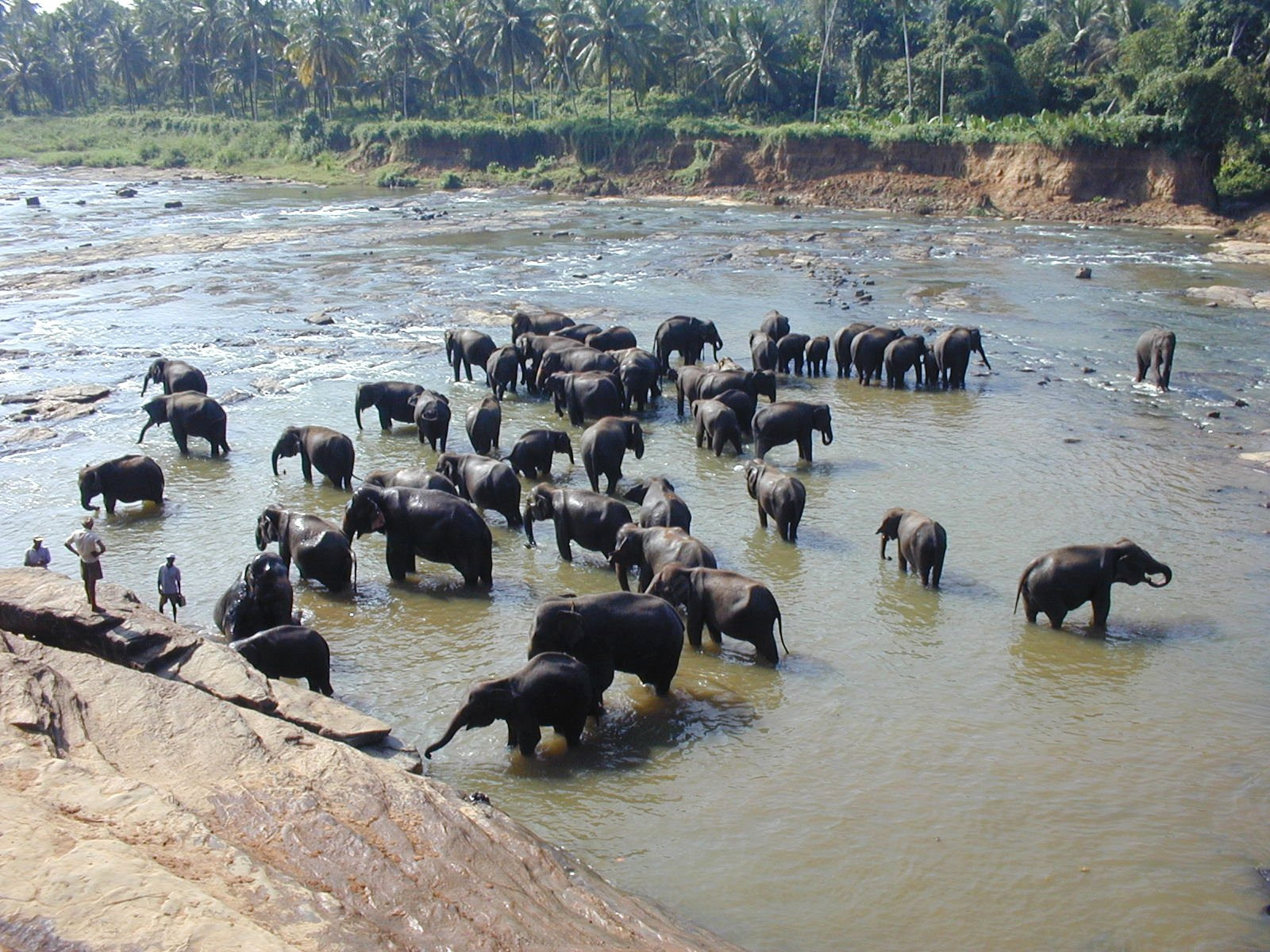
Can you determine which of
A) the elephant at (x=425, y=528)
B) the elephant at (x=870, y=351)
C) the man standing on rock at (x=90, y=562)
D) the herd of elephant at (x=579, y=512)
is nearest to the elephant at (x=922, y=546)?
the herd of elephant at (x=579, y=512)

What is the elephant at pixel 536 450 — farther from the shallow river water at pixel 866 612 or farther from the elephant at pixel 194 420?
the elephant at pixel 194 420

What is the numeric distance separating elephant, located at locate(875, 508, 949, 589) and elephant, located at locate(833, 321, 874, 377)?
10.1 m

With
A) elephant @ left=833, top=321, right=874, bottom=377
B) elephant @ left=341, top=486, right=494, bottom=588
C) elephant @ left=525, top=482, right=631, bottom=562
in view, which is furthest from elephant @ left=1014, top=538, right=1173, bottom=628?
elephant @ left=833, top=321, right=874, bottom=377

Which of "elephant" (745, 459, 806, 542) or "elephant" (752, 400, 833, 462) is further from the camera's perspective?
"elephant" (752, 400, 833, 462)

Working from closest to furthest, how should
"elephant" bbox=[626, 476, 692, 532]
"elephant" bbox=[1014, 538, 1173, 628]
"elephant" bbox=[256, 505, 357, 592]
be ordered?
"elephant" bbox=[1014, 538, 1173, 628] → "elephant" bbox=[256, 505, 357, 592] → "elephant" bbox=[626, 476, 692, 532]

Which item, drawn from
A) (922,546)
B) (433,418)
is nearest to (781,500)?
(922,546)

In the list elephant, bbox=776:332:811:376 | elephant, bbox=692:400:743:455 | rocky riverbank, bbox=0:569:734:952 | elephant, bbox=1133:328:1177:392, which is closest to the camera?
rocky riverbank, bbox=0:569:734:952

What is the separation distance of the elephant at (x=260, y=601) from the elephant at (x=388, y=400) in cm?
805

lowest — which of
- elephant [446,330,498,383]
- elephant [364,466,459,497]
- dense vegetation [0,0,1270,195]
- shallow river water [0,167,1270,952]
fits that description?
shallow river water [0,167,1270,952]

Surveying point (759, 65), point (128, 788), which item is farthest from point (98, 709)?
point (759, 65)

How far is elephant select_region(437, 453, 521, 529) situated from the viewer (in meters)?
13.9

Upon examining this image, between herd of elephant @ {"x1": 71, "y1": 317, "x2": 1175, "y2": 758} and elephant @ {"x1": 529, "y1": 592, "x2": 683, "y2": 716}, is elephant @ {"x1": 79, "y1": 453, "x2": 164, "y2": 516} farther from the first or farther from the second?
elephant @ {"x1": 529, "y1": 592, "x2": 683, "y2": 716}

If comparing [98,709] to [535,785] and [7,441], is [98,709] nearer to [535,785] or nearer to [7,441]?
[535,785]

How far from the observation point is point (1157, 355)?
20.8 m
